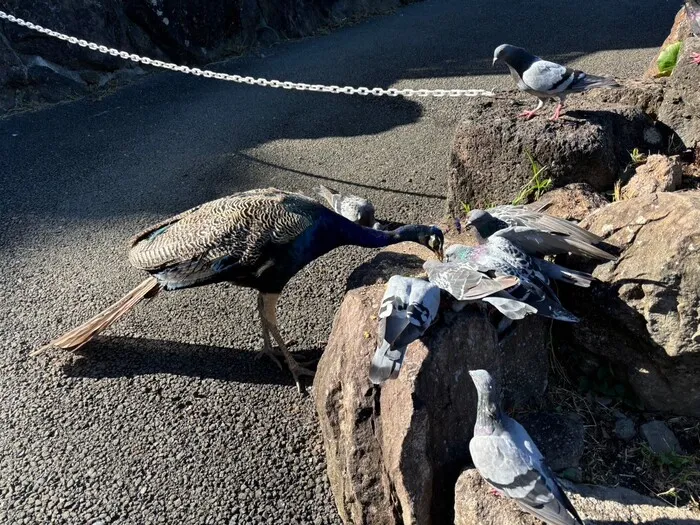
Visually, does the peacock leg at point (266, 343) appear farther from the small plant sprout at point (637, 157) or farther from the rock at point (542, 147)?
the small plant sprout at point (637, 157)

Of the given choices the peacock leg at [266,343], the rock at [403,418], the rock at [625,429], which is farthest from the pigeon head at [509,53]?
the rock at [625,429]

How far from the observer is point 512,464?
6.90 ft

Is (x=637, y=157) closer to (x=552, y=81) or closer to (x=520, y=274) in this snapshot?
(x=552, y=81)

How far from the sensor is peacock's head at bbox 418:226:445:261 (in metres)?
3.46

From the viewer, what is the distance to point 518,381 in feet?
9.36

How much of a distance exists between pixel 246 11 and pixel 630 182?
6.82 meters

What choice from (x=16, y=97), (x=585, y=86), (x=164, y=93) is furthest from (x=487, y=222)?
(x=16, y=97)

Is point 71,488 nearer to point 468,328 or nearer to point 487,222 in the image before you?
point 468,328

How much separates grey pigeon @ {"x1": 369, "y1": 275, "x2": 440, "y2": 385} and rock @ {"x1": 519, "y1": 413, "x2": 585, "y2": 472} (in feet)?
2.45

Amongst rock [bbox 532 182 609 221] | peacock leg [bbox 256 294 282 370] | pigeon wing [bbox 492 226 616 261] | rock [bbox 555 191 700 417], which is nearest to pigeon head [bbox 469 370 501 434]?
rock [bbox 555 191 700 417]

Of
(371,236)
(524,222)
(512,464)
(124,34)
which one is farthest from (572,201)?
(124,34)

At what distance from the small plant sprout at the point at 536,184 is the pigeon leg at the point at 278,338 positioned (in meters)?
1.83

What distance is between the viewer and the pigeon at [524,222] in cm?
295

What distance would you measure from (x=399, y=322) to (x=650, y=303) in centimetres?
115
